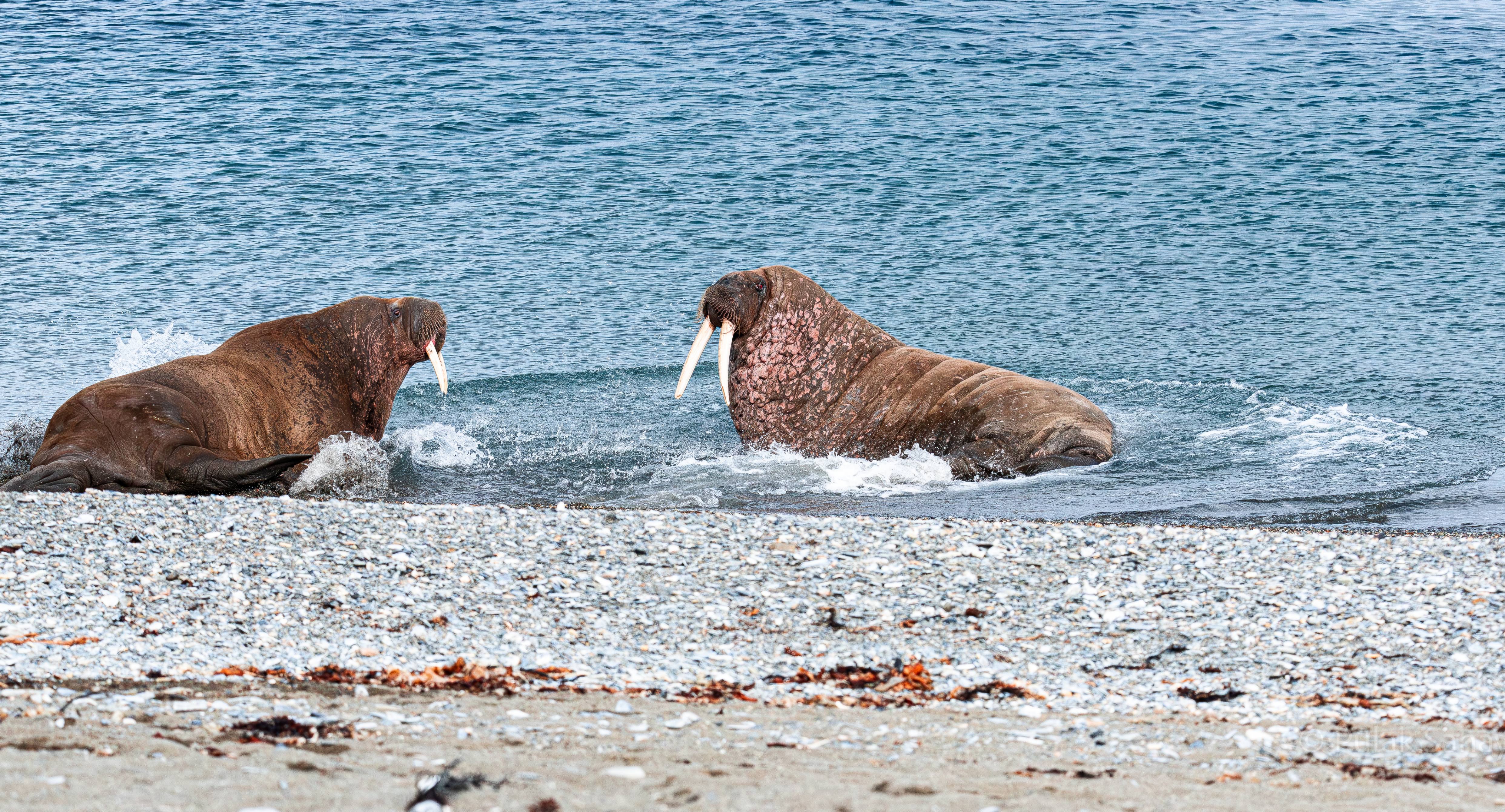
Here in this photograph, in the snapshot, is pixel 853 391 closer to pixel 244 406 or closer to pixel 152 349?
pixel 244 406

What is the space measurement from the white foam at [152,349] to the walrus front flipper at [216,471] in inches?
178

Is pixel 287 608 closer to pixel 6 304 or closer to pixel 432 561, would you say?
pixel 432 561

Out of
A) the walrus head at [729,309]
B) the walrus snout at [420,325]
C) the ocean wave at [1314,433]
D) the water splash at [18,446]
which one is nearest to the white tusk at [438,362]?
the walrus snout at [420,325]

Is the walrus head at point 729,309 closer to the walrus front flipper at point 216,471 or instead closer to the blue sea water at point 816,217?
the blue sea water at point 816,217

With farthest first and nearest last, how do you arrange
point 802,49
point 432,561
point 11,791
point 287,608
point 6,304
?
point 802,49
point 6,304
point 432,561
point 287,608
point 11,791

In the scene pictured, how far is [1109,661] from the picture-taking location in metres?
5.04

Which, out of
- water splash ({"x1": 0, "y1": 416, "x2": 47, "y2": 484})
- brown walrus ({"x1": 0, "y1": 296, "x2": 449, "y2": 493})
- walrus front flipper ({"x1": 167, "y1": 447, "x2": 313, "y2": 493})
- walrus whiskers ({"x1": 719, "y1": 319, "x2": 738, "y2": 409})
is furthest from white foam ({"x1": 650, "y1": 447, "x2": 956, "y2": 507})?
water splash ({"x1": 0, "y1": 416, "x2": 47, "y2": 484})

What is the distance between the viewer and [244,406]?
9.26 metres

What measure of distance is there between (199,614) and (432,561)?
3.30 ft

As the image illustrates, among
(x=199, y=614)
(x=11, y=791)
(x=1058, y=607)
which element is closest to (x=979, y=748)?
(x=1058, y=607)

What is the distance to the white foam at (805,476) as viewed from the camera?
9.32m

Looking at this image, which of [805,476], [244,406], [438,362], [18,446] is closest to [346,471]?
[244,406]

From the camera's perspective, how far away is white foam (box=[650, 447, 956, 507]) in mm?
9320

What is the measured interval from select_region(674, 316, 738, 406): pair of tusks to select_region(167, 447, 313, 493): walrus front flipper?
2843 millimetres
